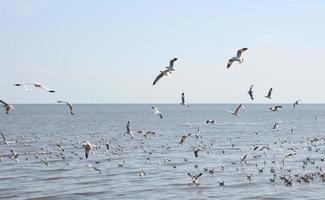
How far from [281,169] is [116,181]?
1672 cm

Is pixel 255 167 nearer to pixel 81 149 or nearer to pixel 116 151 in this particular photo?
pixel 116 151

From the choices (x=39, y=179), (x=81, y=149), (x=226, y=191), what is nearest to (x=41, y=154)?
(x=81, y=149)

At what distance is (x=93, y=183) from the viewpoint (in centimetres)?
5153

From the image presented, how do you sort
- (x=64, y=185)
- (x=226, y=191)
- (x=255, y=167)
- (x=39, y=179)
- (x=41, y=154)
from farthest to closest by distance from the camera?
1. (x=41, y=154)
2. (x=255, y=167)
3. (x=39, y=179)
4. (x=64, y=185)
5. (x=226, y=191)

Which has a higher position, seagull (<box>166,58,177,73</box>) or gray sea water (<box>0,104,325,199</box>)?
seagull (<box>166,58,177,73</box>)

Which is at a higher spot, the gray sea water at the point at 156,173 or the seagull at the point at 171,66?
the seagull at the point at 171,66

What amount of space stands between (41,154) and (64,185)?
26226 mm

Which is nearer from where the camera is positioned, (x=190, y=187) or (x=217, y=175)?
(x=190, y=187)

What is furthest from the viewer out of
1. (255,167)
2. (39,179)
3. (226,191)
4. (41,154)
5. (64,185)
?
(41,154)

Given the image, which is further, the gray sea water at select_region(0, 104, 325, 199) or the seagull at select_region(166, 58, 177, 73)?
the gray sea water at select_region(0, 104, 325, 199)

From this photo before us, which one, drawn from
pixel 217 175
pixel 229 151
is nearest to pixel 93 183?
pixel 217 175

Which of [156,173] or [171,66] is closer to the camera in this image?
[171,66]

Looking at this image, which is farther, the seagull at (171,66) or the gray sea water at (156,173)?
the gray sea water at (156,173)

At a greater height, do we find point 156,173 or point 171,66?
point 171,66
